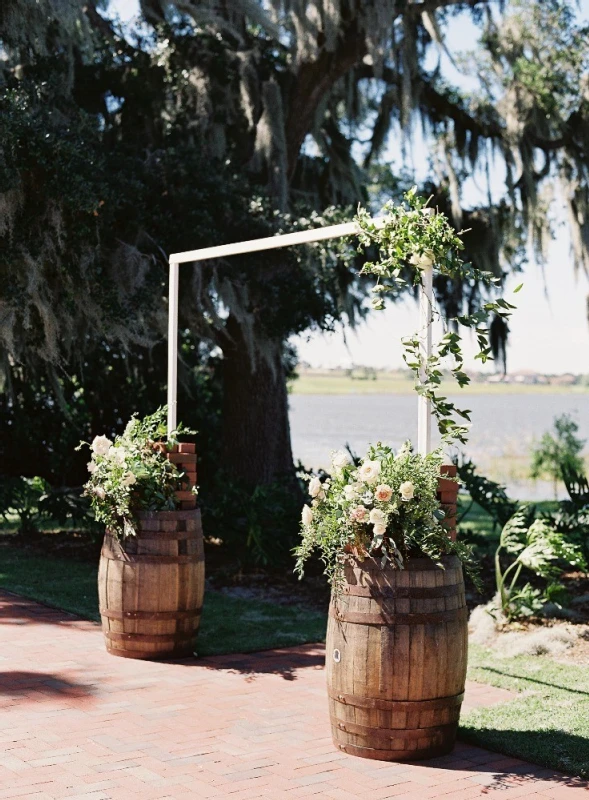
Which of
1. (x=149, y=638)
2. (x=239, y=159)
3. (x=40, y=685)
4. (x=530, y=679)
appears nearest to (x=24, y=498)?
(x=239, y=159)

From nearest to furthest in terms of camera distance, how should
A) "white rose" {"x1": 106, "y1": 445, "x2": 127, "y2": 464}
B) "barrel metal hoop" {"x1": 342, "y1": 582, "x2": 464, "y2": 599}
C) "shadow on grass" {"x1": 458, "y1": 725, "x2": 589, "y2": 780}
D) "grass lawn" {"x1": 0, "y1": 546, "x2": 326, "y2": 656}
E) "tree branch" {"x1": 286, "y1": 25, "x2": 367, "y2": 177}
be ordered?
"shadow on grass" {"x1": 458, "y1": 725, "x2": 589, "y2": 780}, "barrel metal hoop" {"x1": 342, "y1": 582, "x2": 464, "y2": 599}, "white rose" {"x1": 106, "y1": 445, "x2": 127, "y2": 464}, "grass lawn" {"x1": 0, "y1": 546, "x2": 326, "y2": 656}, "tree branch" {"x1": 286, "y1": 25, "x2": 367, "y2": 177}

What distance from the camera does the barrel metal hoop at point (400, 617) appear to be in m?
4.50

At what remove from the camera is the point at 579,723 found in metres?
5.13

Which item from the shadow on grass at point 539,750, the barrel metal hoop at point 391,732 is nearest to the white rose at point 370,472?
the barrel metal hoop at point 391,732

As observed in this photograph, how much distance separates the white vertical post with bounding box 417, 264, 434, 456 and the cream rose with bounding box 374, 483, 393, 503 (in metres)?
0.32

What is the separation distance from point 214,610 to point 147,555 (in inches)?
70.7

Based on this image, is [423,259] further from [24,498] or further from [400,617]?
[24,498]

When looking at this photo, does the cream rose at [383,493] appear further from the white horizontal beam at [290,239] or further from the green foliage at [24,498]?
the green foliage at [24,498]

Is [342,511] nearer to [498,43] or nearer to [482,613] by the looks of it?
[482,613]

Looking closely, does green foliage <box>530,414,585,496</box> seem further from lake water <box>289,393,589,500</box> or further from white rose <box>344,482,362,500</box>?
white rose <box>344,482,362,500</box>

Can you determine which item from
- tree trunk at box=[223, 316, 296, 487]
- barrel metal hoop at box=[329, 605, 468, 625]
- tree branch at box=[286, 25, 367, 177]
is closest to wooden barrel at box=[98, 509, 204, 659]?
barrel metal hoop at box=[329, 605, 468, 625]

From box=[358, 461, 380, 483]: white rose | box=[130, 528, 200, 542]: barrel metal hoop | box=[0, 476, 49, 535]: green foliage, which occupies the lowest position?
box=[0, 476, 49, 535]: green foliage

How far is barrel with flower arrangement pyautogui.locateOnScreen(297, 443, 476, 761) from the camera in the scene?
450cm

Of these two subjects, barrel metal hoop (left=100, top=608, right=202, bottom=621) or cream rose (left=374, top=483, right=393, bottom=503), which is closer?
cream rose (left=374, top=483, right=393, bottom=503)
